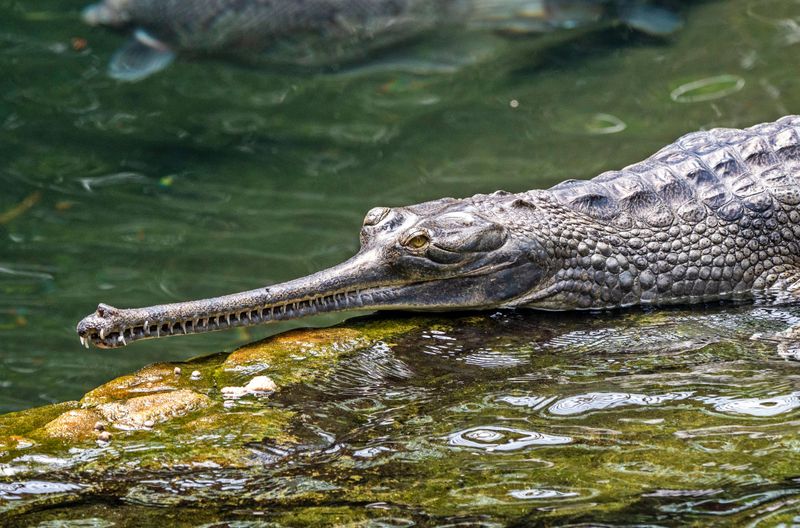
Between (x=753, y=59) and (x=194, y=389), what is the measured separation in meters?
8.19

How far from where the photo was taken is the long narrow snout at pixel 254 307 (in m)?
4.24

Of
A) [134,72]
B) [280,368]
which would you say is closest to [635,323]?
[280,368]

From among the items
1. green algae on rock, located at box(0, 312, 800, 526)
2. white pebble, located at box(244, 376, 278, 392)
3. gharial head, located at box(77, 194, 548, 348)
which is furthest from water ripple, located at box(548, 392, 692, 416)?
gharial head, located at box(77, 194, 548, 348)

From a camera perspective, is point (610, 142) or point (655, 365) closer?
point (655, 365)

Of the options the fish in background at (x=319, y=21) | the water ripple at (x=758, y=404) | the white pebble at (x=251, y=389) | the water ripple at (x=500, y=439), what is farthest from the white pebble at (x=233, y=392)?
the fish in background at (x=319, y=21)

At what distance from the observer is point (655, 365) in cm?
411

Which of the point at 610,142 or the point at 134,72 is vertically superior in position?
the point at 134,72

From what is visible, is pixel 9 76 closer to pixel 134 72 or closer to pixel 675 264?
pixel 134 72

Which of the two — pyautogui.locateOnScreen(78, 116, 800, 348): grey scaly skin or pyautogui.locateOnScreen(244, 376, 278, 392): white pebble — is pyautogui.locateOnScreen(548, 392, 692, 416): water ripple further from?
pyautogui.locateOnScreen(78, 116, 800, 348): grey scaly skin

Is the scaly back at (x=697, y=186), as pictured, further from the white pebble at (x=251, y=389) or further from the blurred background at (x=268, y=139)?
the blurred background at (x=268, y=139)

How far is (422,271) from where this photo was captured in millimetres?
4828

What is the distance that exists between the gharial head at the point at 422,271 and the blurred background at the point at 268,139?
8.40 ft

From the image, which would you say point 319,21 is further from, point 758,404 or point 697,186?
point 758,404

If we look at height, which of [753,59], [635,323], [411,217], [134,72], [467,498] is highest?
[134,72]
